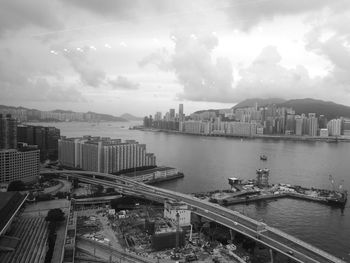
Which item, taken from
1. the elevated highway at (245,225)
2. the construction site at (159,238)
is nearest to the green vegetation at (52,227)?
the construction site at (159,238)

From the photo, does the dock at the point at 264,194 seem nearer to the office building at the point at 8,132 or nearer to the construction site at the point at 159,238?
the construction site at the point at 159,238

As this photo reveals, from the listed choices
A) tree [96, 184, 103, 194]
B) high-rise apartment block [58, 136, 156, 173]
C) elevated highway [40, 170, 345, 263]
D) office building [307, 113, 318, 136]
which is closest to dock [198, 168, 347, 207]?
elevated highway [40, 170, 345, 263]

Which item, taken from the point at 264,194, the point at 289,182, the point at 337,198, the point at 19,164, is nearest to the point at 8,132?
the point at 19,164

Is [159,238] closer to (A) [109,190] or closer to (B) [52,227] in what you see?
(B) [52,227]

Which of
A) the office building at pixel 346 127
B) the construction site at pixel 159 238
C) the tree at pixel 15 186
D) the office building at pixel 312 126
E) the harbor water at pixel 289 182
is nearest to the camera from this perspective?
the construction site at pixel 159 238

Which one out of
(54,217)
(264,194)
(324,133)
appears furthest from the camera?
(324,133)

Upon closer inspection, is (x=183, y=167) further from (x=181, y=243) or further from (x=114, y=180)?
(x=181, y=243)

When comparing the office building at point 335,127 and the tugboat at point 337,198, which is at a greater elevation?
the office building at point 335,127

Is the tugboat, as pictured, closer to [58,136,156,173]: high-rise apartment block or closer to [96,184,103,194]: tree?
[96,184,103,194]: tree
